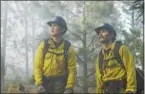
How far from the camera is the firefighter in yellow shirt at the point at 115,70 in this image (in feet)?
9.58

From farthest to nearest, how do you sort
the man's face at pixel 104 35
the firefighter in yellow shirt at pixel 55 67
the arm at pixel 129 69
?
the man's face at pixel 104 35, the firefighter in yellow shirt at pixel 55 67, the arm at pixel 129 69

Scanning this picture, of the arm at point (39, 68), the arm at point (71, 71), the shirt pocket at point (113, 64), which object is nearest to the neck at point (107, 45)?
the shirt pocket at point (113, 64)

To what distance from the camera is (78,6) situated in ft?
24.1

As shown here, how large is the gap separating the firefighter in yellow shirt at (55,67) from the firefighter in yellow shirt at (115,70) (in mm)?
294

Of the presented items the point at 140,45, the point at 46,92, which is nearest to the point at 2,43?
the point at 140,45

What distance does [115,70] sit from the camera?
2967 millimetres

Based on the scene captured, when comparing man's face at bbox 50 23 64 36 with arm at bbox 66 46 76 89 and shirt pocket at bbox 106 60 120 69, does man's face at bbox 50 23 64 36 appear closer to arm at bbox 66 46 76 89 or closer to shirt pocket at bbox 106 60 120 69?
arm at bbox 66 46 76 89

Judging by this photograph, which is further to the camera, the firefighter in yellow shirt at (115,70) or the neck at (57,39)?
the neck at (57,39)

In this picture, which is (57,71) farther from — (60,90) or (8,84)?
(8,84)

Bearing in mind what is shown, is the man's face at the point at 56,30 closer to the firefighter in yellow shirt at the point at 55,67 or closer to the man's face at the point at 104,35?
the firefighter in yellow shirt at the point at 55,67

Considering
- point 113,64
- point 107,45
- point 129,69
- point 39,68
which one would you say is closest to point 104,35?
point 107,45

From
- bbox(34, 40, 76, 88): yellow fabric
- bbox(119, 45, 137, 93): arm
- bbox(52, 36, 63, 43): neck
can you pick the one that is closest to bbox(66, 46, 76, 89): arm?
bbox(34, 40, 76, 88): yellow fabric

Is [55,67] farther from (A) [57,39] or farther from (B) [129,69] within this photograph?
(B) [129,69]

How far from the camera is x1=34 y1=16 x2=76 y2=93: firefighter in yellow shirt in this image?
118 inches
